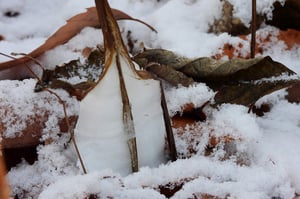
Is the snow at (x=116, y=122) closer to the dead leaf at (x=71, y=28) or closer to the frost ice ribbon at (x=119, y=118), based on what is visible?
the frost ice ribbon at (x=119, y=118)

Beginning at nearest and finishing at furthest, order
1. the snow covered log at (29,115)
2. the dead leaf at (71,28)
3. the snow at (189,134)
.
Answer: the snow at (189,134) → the snow covered log at (29,115) → the dead leaf at (71,28)

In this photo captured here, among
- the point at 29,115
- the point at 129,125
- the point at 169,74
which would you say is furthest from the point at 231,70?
the point at 29,115

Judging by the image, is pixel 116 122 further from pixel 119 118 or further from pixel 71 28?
pixel 71 28

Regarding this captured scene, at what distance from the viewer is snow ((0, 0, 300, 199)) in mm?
713

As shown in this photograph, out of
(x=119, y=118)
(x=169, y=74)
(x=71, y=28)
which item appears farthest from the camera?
(x=71, y=28)

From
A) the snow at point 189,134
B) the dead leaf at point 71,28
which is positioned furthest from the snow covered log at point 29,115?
the dead leaf at point 71,28

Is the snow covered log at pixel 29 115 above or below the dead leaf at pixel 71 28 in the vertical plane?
below

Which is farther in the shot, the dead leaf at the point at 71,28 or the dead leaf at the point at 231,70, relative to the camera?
the dead leaf at the point at 71,28

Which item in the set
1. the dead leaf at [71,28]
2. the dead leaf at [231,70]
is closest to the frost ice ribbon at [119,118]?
the dead leaf at [231,70]

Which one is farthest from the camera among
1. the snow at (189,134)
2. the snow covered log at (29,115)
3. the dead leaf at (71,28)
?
the dead leaf at (71,28)

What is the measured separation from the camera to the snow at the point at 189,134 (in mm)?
713

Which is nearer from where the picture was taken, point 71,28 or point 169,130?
point 169,130

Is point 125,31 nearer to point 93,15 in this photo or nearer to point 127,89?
point 93,15

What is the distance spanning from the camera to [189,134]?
0.81m
